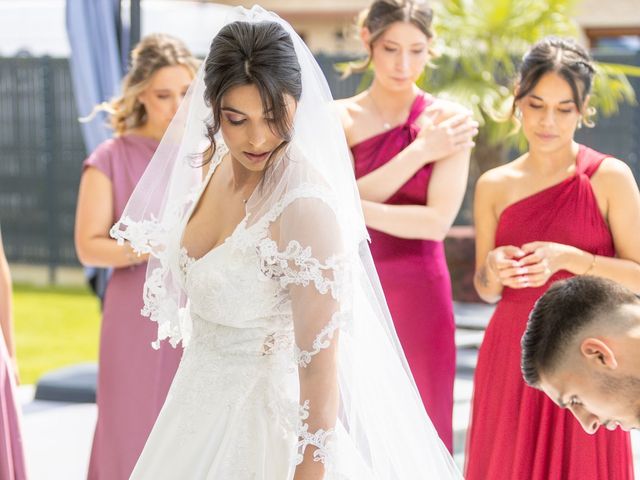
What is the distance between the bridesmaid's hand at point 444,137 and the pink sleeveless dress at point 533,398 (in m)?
0.28

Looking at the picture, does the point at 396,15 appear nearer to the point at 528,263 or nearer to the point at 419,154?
the point at 419,154

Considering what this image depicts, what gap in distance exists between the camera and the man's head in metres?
2.08

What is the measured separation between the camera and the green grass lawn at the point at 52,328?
891cm

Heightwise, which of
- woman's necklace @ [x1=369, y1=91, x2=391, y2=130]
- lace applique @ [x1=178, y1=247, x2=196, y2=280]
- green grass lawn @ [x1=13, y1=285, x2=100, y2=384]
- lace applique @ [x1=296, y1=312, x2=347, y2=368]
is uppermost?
woman's necklace @ [x1=369, y1=91, x2=391, y2=130]

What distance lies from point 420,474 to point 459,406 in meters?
4.32

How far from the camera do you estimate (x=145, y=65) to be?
14.5ft

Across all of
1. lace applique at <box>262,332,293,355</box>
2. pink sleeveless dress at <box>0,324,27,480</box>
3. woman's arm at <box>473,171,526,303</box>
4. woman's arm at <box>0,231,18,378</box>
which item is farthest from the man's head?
woman's arm at <box>0,231,18,378</box>

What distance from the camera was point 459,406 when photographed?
6930 millimetres

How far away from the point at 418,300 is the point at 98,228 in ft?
4.24

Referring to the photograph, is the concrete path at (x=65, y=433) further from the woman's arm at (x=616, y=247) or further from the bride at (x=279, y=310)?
the bride at (x=279, y=310)

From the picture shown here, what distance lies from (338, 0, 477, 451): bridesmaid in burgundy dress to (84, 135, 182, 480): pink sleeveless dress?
976 millimetres

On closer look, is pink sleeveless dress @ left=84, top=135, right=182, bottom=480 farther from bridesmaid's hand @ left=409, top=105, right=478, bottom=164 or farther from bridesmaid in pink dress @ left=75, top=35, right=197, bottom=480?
bridesmaid's hand @ left=409, top=105, right=478, bottom=164

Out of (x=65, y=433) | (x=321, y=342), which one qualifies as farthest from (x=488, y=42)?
(x=321, y=342)

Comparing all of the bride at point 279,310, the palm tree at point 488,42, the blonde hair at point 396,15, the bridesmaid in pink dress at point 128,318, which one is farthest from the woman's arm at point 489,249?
the palm tree at point 488,42
